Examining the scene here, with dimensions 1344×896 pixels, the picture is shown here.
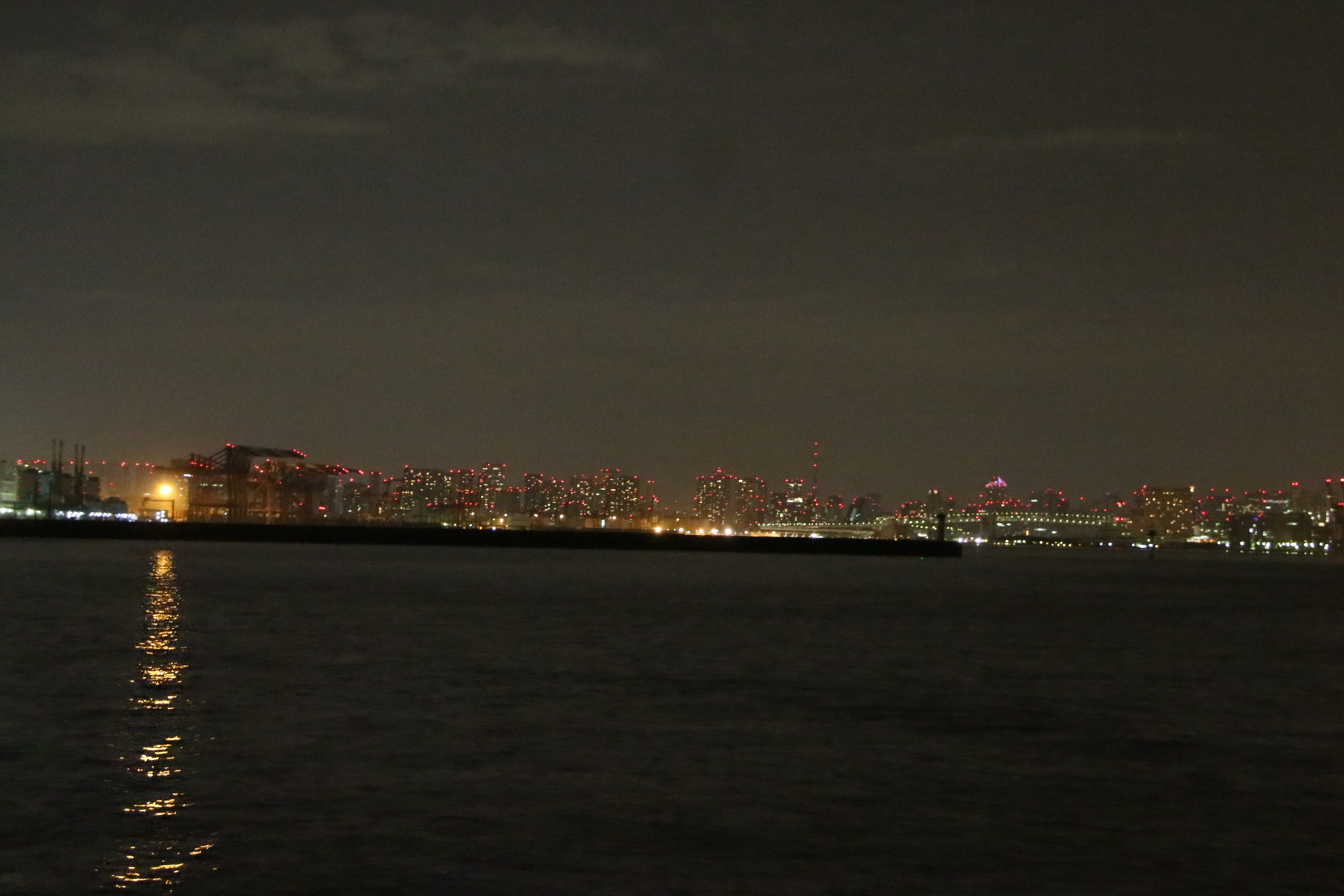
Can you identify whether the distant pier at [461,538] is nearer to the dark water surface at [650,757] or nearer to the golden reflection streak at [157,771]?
the dark water surface at [650,757]

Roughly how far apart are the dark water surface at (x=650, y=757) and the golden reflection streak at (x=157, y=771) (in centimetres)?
3

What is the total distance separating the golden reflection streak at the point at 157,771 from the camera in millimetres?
7238

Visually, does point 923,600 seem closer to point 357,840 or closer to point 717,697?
point 717,697

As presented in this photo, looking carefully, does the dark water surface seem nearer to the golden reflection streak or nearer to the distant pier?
the golden reflection streak

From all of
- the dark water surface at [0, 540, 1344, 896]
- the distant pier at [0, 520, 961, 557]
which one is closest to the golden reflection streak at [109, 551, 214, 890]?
the dark water surface at [0, 540, 1344, 896]

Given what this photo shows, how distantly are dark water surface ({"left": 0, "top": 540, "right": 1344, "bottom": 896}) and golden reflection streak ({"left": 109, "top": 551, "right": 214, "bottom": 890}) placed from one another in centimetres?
3

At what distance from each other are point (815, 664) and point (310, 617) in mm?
10567

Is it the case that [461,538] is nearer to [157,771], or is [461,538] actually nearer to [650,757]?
[650,757]

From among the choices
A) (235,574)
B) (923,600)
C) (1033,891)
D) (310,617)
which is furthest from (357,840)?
(235,574)

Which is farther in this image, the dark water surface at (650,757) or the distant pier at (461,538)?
the distant pier at (461,538)

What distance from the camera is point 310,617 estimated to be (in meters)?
26.0

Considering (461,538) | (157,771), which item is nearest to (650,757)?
(157,771)

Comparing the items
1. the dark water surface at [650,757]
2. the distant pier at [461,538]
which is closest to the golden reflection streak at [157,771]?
the dark water surface at [650,757]

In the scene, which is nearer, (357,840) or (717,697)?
(357,840)
